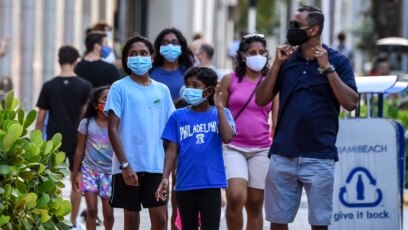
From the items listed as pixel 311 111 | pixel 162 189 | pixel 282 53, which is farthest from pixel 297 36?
pixel 162 189

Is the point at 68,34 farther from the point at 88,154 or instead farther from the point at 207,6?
the point at 207,6

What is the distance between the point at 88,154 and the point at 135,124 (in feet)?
7.27

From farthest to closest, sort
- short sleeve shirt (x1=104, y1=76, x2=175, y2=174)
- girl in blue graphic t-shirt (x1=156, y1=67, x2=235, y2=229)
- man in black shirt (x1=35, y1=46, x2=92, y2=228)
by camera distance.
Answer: man in black shirt (x1=35, y1=46, x2=92, y2=228), short sleeve shirt (x1=104, y1=76, x2=175, y2=174), girl in blue graphic t-shirt (x1=156, y1=67, x2=235, y2=229)

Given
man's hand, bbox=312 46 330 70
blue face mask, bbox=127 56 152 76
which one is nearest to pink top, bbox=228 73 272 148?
blue face mask, bbox=127 56 152 76

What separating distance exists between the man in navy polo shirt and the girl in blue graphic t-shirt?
51 cm

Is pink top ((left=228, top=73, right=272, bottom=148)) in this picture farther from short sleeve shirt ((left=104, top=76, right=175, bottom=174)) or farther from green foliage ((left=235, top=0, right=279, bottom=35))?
green foliage ((left=235, top=0, right=279, bottom=35))

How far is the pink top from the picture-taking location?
1184 cm

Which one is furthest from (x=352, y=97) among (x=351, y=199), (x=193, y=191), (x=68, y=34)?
(x=68, y=34)

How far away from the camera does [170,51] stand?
42.0 ft

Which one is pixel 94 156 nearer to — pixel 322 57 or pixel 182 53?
pixel 182 53

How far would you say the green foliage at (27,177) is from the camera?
8.45 metres

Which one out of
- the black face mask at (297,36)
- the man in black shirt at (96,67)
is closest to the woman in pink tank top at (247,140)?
the black face mask at (297,36)

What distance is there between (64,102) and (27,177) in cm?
571

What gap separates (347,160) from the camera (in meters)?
11.7
